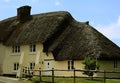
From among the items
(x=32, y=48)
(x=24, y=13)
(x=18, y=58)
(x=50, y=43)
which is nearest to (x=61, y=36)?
(x=50, y=43)

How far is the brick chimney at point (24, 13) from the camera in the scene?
211ft

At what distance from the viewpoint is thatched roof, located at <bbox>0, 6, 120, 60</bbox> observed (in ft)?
165

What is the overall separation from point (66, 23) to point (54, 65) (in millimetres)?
7037

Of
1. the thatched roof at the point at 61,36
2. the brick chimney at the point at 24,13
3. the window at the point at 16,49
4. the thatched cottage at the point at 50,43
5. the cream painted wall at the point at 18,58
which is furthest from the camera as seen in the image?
the brick chimney at the point at 24,13

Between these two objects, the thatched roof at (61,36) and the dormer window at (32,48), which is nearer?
the thatched roof at (61,36)

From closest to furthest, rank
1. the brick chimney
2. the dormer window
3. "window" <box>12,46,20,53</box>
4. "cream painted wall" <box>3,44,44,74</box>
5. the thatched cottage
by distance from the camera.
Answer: the thatched cottage → "cream painted wall" <box>3,44,44,74</box> → the dormer window → "window" <box>12,46,20,53</box> → the brick chimney

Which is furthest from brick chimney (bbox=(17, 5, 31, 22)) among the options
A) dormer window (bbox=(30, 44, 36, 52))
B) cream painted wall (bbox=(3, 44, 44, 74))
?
dormer window (bbox=(30, 44, 36, 52))

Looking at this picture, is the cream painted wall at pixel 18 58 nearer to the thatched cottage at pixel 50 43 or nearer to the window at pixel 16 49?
the thatched cottage at pixel 50 43

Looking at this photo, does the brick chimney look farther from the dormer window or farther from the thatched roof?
the dormer window

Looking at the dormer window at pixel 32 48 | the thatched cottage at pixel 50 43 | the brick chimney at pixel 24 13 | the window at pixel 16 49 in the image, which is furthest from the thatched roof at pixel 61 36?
the window at pixel 16 49

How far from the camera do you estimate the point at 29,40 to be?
57.3 meters

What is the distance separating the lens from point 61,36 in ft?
183

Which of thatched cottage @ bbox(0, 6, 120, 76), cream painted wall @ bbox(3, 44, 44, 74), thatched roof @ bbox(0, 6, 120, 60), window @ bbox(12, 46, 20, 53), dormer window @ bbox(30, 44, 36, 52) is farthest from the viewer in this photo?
window @ bbox(12, 46, 20, 53)

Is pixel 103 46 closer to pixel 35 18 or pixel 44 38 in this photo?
pixel 44 38
